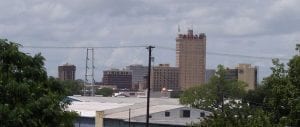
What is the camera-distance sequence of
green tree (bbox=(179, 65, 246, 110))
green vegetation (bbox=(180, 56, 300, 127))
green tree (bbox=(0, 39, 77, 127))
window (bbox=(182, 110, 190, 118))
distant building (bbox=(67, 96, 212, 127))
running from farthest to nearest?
green tree (bbox=(179, 65, 246, 110)), window (bbox=(182, 110, 190, 118)), distant building (bbox=(67, 96, 212, 127)), green vegetation (bbox=(180, 56, 300, 127)), green tree (bbox=(0, 39, 77, 127))

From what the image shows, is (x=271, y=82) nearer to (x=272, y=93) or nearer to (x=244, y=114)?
(x=272, y=93)

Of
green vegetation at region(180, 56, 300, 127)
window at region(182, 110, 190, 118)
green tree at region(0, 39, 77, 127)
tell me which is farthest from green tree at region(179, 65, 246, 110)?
green tree at region(0, 39, 77, 127)

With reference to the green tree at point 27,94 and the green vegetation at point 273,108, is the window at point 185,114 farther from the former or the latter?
the green tree at point 27,94

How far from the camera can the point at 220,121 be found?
3253cm

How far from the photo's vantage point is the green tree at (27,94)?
24.6 m

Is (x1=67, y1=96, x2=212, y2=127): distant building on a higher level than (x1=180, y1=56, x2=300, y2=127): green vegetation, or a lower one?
lower

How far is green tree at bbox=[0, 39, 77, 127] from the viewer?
2459 centimetres

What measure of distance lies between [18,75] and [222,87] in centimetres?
10089

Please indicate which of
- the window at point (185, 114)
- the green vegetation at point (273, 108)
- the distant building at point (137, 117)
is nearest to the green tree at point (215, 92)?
the distant building at point (137, 117)

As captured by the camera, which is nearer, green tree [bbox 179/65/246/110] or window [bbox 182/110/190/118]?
window [bbox 182/110/190/118]

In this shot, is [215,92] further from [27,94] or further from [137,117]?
[27,94]

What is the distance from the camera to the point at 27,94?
997 inches

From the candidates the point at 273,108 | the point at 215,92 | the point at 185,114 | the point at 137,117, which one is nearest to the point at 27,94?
the point at 273,108

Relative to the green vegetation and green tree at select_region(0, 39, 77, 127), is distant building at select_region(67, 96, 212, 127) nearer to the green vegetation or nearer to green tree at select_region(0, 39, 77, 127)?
the green vegetation
